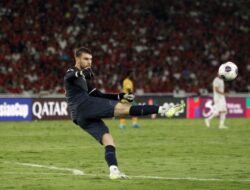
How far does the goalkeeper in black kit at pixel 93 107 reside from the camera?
12.5 metres

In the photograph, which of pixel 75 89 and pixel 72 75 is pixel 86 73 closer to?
pixel 72 75

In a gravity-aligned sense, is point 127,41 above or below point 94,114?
above

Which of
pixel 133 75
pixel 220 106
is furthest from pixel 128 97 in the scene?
pixel 133 75

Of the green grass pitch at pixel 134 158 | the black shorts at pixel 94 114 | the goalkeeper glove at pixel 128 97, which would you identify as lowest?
the green grass pitch at pixel 134 158

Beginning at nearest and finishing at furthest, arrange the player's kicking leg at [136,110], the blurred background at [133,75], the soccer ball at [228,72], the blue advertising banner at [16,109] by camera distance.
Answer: the player's kicking leg at [136,110]
the soccer ball at [228,72]
the blurred background at [133,75]
the blue advertising banner at [16,109]

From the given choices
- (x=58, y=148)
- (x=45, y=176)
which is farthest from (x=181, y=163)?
(x=58, y=148)

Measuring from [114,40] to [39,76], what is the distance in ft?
22.1

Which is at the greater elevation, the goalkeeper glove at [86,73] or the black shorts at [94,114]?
the goalkeeper glove at [86,73]

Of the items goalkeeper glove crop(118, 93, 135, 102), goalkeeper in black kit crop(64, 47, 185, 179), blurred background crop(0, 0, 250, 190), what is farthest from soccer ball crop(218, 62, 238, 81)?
goalkeeper glove crop(118, 93, 135, 102)

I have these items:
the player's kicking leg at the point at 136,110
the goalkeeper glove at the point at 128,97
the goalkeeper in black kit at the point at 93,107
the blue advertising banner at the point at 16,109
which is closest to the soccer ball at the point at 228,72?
the goalkeeper in black kit at the point at 93,107

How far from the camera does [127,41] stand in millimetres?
43344

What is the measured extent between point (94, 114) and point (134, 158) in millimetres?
4647

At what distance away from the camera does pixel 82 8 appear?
44250mm

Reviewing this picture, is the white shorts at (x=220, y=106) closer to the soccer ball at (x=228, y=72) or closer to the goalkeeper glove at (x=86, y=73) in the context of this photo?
the soccer ball at (x=228, y=72)
